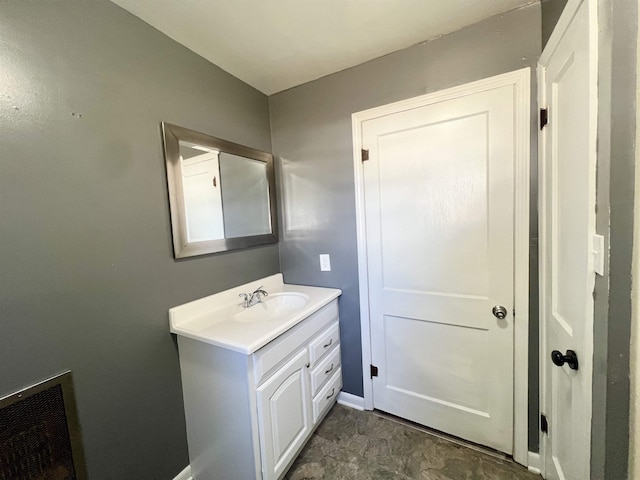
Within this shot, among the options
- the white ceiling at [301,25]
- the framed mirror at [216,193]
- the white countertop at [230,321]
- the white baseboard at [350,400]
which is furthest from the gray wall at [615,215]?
the framed mirror at [216,193]

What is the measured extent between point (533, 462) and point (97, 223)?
2.53 metres

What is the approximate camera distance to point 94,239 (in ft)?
3.47

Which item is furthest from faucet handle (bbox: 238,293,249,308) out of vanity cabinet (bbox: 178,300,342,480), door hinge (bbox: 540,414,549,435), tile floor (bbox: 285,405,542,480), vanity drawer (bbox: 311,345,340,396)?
door hinge (bbox: 540,414,549,435)

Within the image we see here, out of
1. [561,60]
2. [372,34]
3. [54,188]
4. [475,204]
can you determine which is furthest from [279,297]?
[561,60]

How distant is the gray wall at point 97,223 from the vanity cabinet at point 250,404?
12 cm

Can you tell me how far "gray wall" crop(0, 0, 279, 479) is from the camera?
0.88 metres

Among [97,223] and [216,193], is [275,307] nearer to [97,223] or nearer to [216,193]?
[216,193]

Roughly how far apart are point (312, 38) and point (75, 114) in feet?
4.04

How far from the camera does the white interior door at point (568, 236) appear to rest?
0.78 m

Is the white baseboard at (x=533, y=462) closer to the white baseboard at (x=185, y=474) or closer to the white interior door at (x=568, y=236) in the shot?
the white interior door at (x=568, y=236)

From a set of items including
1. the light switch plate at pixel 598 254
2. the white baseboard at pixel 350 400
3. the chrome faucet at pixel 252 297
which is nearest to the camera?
the light switch plate at pixel 598 254

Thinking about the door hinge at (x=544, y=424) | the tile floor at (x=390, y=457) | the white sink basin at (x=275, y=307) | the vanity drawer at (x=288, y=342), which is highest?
the white sink basin at (x=275, y=307)

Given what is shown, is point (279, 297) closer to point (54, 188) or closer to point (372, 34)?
point (54, 188)

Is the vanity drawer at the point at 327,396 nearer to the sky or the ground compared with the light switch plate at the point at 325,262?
nearer to the ground
